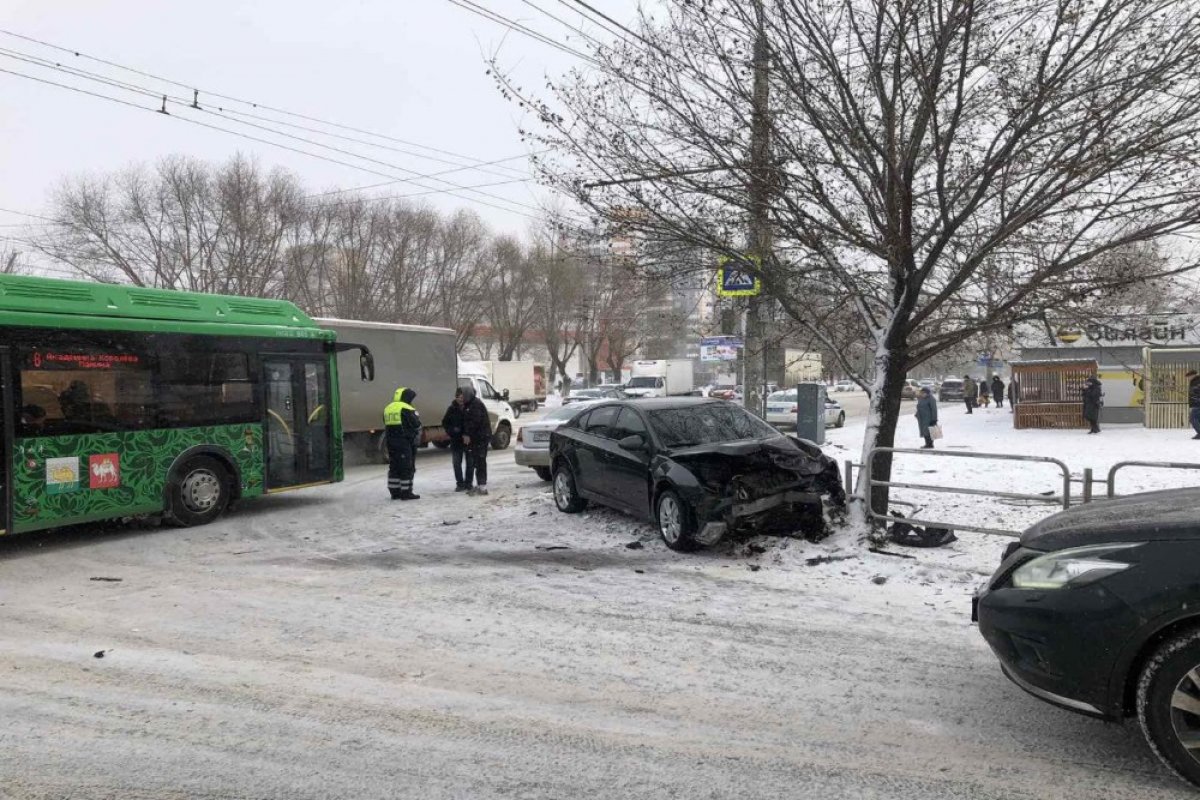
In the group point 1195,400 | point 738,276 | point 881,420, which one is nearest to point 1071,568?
point 881,420

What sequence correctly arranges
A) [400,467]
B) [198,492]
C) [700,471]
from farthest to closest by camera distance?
1. [400,467]
2. [198,492]
3. [700,471]

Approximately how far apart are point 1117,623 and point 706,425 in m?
5.61

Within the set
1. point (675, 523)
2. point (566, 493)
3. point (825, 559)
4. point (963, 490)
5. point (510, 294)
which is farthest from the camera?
point (510, 294)

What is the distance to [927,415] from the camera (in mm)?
17922

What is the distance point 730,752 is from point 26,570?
23.6 feet

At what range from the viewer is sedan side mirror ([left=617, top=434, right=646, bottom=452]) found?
852cm

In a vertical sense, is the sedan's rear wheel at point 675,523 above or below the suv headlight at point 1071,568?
below

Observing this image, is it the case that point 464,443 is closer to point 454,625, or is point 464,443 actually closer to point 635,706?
point 454,625

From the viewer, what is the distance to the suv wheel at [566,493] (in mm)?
10125

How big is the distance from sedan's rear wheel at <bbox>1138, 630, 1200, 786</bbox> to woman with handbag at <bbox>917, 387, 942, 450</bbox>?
50.2 feet

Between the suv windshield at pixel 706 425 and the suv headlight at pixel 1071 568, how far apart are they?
4764 mm

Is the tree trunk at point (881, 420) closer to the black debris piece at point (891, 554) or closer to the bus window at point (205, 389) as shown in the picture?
the black debris piece at point (891, 554)

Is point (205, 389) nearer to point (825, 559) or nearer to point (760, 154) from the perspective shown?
point (760, 154)

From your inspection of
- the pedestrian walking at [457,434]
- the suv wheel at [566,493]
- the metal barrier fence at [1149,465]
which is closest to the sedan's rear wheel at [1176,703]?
the metal barrier fence at [1149,465]
